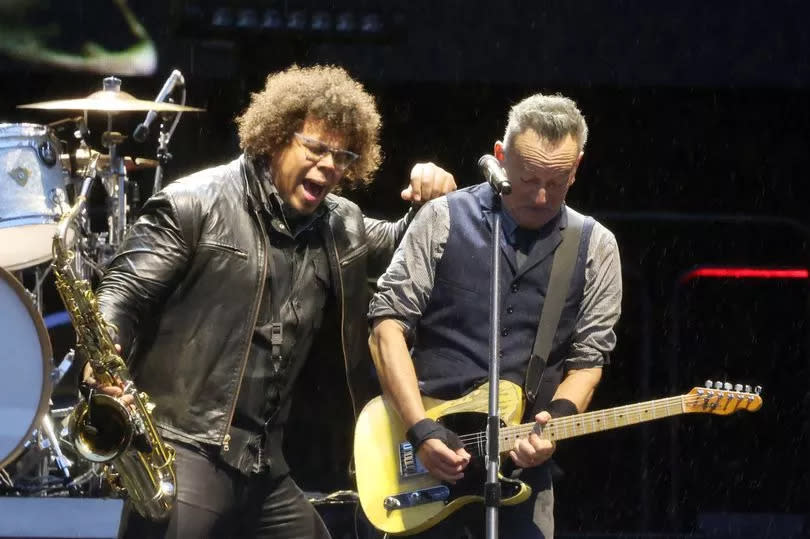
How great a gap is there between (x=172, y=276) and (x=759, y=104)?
4269 mm

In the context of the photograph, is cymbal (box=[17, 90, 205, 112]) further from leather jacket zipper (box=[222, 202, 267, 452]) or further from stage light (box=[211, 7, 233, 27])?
leather jacket zipper (box=[222, 202, 267, 452])

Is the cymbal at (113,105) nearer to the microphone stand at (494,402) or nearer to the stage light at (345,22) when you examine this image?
the stage light at (345,22)

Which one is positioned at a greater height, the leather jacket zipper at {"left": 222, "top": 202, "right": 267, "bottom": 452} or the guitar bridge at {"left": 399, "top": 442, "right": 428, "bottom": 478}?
the leather jacket zipper at {"left": 222, "top": 202, "right": 267, "bottom": 452}

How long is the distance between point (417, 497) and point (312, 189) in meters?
0.98

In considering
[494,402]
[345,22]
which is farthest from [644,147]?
[494,402]

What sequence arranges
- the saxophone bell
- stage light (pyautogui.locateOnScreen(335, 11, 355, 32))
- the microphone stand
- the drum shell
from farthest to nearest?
stage light (pyautogui.locateOnScreen(335, 11, 355, 32))
the drum shell
the saxophone bell
the microphone stand

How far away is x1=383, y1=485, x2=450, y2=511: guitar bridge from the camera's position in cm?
401

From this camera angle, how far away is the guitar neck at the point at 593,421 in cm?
393

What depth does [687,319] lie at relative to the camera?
7.19 m

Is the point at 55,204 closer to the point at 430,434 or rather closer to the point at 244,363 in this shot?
the point at 244,363

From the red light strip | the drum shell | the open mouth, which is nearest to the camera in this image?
the open mouth

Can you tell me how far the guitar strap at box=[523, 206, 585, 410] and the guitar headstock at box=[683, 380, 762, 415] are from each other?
0.43 m

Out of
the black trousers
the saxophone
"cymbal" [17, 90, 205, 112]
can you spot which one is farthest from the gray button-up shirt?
"cymbal" [17, 90, 205, 112]

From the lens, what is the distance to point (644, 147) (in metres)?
7.36
